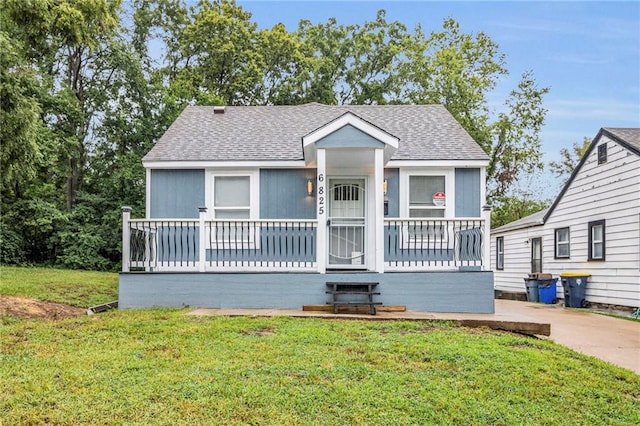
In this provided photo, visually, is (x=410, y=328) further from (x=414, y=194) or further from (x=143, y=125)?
(x=143, y=125)

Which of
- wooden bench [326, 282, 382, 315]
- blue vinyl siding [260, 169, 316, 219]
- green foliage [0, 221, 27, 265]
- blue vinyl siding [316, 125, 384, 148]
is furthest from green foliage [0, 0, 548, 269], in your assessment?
wooden bench [326, 282, 382, 315]

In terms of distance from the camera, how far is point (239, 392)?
388cm

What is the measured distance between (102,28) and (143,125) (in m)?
12.7

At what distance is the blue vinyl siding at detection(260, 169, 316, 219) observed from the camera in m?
10.1

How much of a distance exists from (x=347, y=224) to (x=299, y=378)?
5687mm

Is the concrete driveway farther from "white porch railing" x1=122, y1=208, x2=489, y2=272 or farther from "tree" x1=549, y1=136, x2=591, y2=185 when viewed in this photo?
"tree" x1=549, y1=136, x2=591, y2=185

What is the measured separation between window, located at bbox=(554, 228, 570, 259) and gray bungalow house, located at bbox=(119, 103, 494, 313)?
513cm

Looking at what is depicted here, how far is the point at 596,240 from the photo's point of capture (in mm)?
12055

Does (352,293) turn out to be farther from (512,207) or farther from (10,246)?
(512,207)

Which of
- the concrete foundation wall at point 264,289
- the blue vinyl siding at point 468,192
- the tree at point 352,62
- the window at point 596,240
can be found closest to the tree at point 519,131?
the tree at point 352,62

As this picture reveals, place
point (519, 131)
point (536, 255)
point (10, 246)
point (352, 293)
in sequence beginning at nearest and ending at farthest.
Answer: point (352, 293), point (536, 255), point (10, 246), point (519, 131)

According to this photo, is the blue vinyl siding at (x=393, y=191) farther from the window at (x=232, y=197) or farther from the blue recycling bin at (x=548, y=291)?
the blue recycling bin at (x=548, y=291)

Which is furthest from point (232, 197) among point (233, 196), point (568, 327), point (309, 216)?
point (568, 327)

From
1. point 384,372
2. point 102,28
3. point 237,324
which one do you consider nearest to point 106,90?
point 102,28
